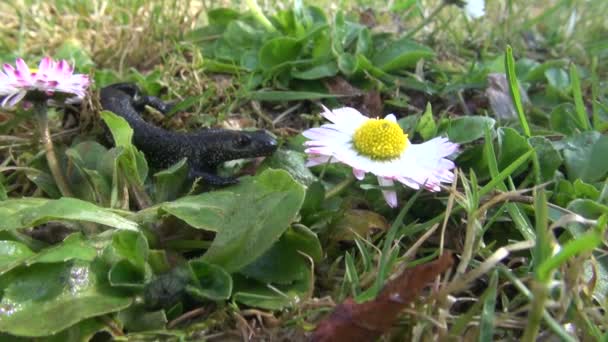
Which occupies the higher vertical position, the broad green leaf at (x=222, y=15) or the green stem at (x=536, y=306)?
the broad green leaf at (x=222, y=15)

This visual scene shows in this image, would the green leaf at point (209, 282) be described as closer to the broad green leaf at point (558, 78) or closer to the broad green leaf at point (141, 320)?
the broad green leaf at point (141, 320)

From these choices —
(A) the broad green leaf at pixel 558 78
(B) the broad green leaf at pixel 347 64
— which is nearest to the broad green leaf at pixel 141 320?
(B) the broad green leaf at pixel 347 64

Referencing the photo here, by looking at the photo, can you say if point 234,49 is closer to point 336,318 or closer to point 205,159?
point 205,159

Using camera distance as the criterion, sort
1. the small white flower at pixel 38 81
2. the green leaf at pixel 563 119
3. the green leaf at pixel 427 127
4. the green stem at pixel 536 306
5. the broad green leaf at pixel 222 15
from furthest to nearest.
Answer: the broad green leaf at pixel 222 15 < the green leaf at pixel 563 119 < the green leaf at pixel 427 127 < the small white flower at pixel 38 81 < the green stem at pixel 536 306

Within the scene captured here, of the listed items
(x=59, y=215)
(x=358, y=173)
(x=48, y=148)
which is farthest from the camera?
(x=48, y=148)

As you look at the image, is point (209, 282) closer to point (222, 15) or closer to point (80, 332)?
point (80, 332)

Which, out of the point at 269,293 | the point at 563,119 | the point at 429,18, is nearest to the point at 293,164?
the point at 269,293

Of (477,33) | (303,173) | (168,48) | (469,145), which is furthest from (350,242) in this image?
(477,33)
